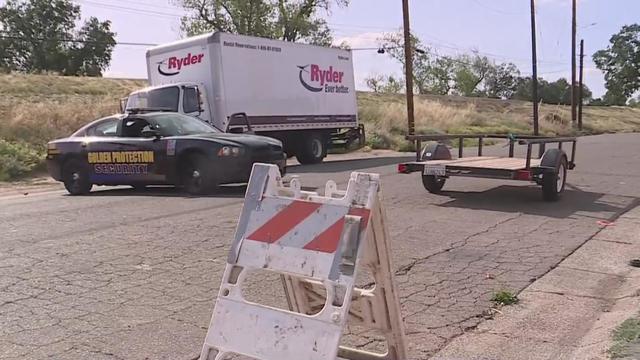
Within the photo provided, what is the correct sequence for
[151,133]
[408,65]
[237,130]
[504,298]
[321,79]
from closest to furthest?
[504,298] < [151,133] < [237,130] < [321,79] < [408,65]

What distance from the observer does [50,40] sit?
68.6 meters

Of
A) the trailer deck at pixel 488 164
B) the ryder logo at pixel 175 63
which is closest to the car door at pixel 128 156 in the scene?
the trailer deck at pixel 488 164

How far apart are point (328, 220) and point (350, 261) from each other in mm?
252

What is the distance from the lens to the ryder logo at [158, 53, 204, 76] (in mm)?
17062

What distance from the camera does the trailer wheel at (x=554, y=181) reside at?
9938 mm

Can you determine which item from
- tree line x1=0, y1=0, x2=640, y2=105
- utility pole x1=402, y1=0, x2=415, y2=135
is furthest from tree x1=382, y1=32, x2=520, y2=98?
utility pole x1=402, y1=0, x2=415, y2=135

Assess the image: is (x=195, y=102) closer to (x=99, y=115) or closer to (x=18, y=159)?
(x=18, y=159)

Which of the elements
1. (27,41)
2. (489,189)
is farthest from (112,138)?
(27,41)

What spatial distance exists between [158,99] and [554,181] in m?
10.1

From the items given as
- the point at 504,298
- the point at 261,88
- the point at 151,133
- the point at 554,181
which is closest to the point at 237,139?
the point at 151,133

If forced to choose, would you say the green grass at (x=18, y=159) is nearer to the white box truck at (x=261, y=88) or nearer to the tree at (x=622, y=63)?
the white box truck at (x=261, y=88)

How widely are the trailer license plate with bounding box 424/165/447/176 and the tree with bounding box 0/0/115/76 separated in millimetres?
62481

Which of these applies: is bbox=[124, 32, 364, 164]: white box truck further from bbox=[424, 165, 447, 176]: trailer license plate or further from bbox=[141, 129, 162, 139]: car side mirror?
bbox=[424, 165, 447, 176]: trailer license plate

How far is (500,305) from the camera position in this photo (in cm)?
510
